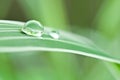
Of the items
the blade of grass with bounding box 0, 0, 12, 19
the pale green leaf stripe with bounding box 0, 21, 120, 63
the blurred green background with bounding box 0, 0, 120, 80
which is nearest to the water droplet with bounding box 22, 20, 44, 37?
the pale green leaf stripe with bounding box 0, 21, 120, 63

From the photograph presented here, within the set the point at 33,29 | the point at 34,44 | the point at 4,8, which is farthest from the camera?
the point at 4,8

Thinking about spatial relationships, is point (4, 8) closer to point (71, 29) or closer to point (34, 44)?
point (71, 29)

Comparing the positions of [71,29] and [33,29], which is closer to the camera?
[33,29]

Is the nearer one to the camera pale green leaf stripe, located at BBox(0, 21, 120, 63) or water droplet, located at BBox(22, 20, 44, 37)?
pale green leaf stripe, located at BBox(0, 21, 120, 63)

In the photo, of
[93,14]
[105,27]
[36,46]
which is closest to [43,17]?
[105,27]

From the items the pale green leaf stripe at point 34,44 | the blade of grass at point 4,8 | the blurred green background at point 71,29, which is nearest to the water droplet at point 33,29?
the pale green leaf stripe at point 34,44

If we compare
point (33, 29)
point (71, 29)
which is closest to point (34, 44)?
point (33, 29)

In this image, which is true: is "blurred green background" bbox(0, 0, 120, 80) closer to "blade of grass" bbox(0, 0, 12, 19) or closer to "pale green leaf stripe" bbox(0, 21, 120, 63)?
"blade of grass" bbox(0, 0, 12, 19)

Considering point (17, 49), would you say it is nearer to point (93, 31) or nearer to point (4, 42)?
point (4, 42)
